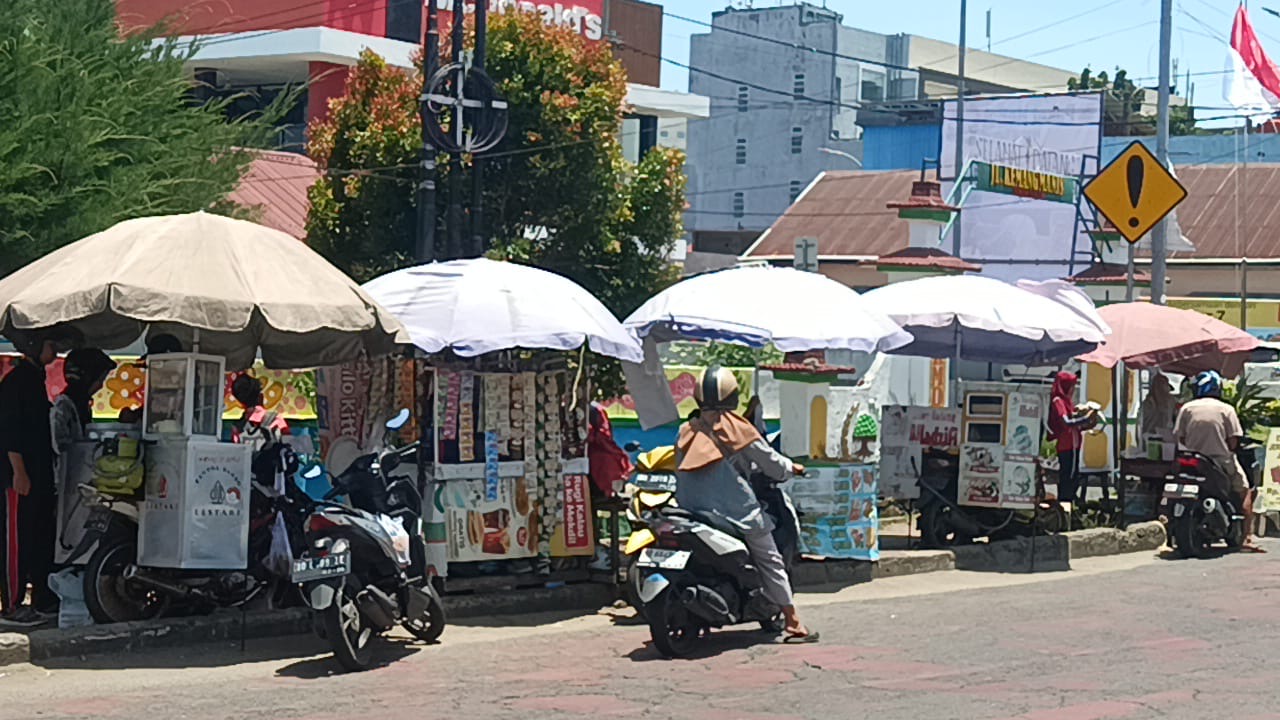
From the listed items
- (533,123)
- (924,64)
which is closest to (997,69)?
(924,64)

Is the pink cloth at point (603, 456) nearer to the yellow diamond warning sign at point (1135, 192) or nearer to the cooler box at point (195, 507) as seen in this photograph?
the cooler box at point (195, 507)

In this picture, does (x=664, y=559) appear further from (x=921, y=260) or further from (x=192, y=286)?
(x=921, y=260)

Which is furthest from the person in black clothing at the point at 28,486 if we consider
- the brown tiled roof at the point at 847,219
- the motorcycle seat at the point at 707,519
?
the brown tiled roof at the point at 847,219

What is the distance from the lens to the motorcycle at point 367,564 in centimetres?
957

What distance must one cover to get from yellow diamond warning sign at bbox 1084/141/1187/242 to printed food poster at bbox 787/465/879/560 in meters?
5.90

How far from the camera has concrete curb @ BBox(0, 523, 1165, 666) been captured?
32.6 feet

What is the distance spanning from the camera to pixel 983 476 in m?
16.0

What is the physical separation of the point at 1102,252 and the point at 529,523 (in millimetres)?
27865

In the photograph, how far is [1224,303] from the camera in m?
40.0

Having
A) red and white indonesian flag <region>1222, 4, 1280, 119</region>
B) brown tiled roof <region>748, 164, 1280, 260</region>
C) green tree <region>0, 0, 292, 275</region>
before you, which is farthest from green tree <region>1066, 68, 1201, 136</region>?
green tree <region>0, 0, 292, 275</region>

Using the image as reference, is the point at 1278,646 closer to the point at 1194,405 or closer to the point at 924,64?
the point at 1194,405

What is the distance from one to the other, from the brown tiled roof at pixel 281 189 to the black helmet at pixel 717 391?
20884 mm

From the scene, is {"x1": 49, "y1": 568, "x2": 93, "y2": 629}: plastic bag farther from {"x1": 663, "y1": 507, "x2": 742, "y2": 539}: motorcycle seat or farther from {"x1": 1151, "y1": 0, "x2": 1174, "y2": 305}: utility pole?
{"x1": 1151, "y1": 0, "x2": 1174, "y2": 305}: utility pole

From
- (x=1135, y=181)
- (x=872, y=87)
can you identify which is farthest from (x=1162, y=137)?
(x=872, y=87)
